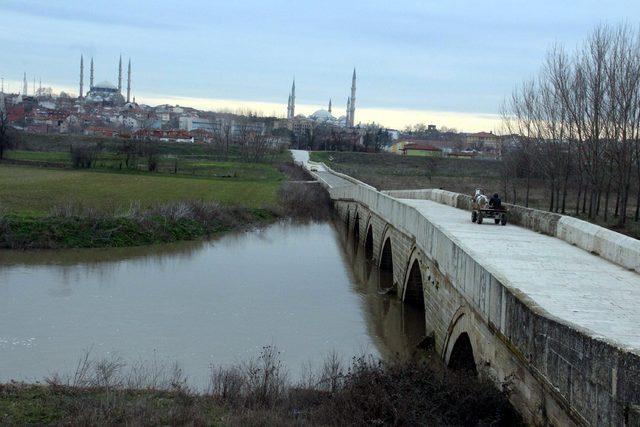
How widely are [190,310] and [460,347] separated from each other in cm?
881

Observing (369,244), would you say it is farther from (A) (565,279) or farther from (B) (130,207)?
(A) (565,279)

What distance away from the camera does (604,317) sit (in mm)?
8570

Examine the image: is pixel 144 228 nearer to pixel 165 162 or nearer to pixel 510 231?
pixel 510 231

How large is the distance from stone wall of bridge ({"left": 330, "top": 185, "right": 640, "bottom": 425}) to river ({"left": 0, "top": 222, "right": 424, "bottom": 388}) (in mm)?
2614

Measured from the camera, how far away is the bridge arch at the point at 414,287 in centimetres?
1889

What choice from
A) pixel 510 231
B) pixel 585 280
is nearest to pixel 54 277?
pixel 510 231

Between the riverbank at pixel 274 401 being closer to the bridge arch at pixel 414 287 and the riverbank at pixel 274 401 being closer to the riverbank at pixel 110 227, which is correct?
the bridge arch at pixel 414 287

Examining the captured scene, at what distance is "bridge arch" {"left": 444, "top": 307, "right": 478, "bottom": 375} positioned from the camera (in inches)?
450

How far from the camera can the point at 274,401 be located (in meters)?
10.3

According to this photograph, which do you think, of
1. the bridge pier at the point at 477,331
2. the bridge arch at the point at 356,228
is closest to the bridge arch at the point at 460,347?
the bridge pier at the point at 477,331

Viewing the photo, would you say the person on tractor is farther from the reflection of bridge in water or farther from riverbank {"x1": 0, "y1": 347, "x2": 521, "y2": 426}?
riverbank {"x1": 0, "y1": 347, "x2": 521, "y2": 426}

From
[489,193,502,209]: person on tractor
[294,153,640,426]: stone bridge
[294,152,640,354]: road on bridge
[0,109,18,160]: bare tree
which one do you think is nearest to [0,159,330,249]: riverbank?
[0,109,18,160]: bare tree

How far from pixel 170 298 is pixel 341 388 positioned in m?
10.9

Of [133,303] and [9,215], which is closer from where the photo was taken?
[133,303]
